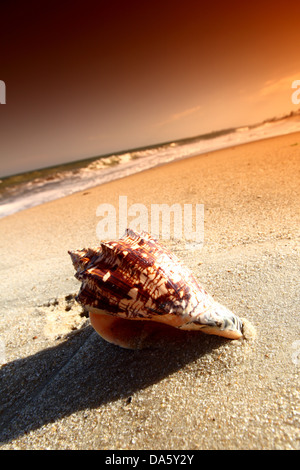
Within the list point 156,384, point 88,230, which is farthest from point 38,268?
point 156,384

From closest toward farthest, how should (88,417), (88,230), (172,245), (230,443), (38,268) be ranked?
(230,443)
(88,417)
(172,245)
(38,268)
(88,230)

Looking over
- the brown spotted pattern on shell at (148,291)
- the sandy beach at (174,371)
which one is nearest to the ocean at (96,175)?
the sandy beach at (174,371)

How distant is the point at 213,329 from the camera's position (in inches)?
59.2

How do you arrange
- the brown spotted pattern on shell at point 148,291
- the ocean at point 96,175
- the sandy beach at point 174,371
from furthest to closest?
the ocean at point 96,175
the brown spotted pattern on shell at point 148,291
the sandy beach at point 174,371

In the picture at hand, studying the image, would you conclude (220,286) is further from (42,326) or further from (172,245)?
(42,326)

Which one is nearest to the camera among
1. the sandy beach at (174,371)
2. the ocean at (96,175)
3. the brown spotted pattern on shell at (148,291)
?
the sandy beach at (174,371)

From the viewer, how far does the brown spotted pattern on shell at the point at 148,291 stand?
56.6 inches

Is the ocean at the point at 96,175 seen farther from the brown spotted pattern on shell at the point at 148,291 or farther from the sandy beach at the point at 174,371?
→ the brown spotted pattern on shell at the point at 148,291

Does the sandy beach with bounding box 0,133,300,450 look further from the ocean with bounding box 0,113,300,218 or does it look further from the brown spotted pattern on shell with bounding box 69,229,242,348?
the ocean with bounding box 0,113,300,218

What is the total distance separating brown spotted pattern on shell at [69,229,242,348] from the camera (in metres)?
1.44

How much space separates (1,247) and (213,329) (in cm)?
479

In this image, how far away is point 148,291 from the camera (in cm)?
145

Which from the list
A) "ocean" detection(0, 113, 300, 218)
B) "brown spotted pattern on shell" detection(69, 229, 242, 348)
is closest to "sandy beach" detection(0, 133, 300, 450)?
"brown spotted pattern on shell" detection(69, 229, 242, 348)

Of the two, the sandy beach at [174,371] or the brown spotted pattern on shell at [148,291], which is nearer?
the sandy beach at [174,371]
